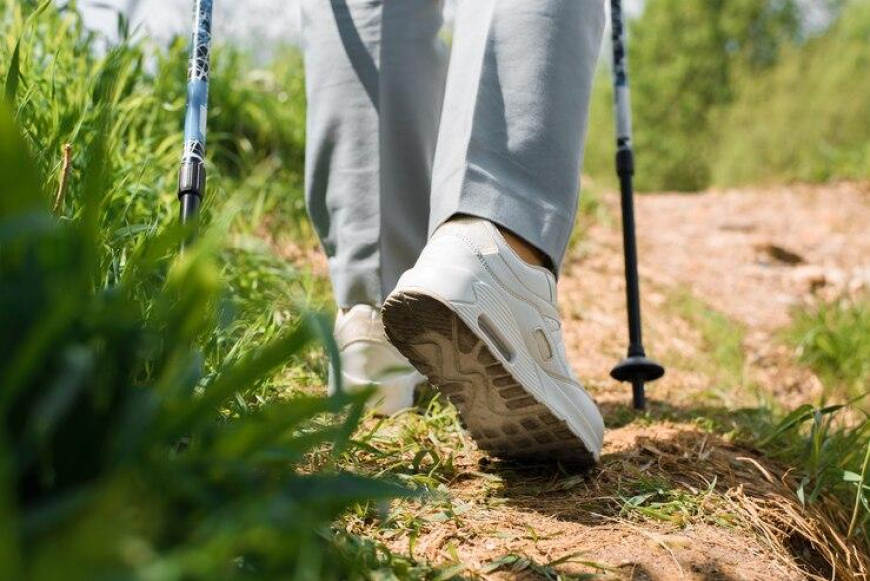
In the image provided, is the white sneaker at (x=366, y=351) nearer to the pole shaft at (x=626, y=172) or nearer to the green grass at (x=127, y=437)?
the pole shaft at (x=626, y=172)

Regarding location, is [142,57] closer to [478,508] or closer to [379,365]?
[379,365]

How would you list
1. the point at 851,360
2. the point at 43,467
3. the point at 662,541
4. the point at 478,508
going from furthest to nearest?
the point at 851,360
the point at 478,508
the point at 662,541
the point at 43,467

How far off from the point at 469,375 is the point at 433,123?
68cm

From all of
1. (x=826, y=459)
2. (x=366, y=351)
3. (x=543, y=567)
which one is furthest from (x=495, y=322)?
(x=826, y=459)

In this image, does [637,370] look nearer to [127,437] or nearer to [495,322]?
[495,322]

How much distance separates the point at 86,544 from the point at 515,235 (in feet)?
3.15

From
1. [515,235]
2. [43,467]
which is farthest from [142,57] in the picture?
[43,467]

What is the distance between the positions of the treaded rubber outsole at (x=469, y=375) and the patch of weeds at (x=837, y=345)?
7.09 feet

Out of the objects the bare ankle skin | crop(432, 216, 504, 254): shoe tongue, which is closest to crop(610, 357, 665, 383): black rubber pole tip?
the bare ankle skin

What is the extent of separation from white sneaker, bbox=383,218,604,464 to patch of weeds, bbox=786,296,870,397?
7.00 feet

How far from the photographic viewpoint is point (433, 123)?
6.16 feet

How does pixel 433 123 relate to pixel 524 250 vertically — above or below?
above

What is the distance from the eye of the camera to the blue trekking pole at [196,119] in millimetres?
1422

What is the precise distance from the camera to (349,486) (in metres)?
0.77
